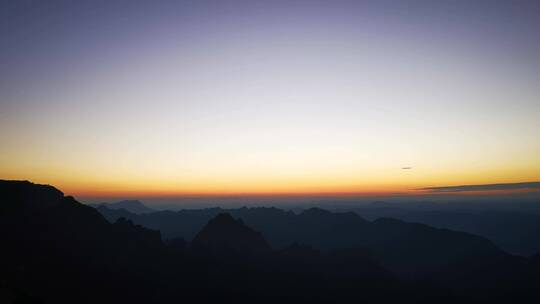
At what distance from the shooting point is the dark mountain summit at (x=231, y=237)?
146750mm

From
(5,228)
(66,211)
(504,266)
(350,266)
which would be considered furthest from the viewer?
(504,266)

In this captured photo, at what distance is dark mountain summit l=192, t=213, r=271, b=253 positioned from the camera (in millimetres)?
146750

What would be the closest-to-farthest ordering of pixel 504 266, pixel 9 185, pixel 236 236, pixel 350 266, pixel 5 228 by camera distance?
pixel 5 228 → pixel 9 185 → pixel 350 266 → pixel 236 236 → pixel 504 266

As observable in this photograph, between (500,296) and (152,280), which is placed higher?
(152,280)

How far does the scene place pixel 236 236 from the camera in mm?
156500

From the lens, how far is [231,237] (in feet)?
511

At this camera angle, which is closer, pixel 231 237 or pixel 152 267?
pixel 152 267

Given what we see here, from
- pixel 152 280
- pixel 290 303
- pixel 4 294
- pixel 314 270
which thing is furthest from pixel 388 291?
pixel 4 294

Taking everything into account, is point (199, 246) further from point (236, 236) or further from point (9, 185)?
point (9, 185)

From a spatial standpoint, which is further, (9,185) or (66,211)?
(66,211)

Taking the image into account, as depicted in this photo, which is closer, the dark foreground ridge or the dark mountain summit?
the dark foreground ridge

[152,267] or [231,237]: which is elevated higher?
[152,267]

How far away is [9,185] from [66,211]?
16.4 meters

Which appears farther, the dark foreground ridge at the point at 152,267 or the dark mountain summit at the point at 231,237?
the dark mountain summit at the point at 231,237
